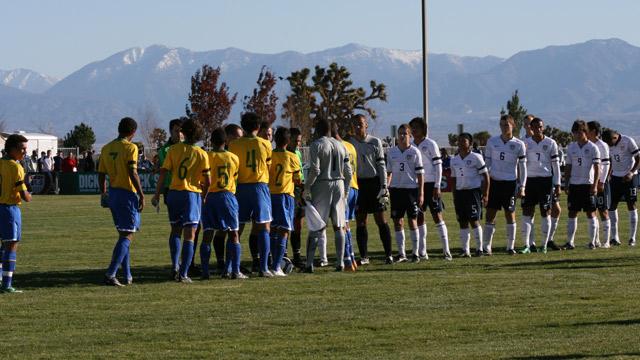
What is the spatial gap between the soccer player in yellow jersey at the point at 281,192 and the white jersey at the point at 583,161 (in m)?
6.51

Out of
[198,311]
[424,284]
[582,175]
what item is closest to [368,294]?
[424,284]

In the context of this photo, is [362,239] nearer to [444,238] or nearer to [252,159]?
[444,238]

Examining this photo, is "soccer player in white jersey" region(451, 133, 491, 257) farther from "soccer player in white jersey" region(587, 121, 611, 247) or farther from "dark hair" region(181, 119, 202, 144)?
"dark hair" region(181, 119, 202, 144)

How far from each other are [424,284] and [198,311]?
11.8 feet

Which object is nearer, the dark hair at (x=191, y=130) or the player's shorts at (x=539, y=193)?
the dark hair at (x=191, y=130)

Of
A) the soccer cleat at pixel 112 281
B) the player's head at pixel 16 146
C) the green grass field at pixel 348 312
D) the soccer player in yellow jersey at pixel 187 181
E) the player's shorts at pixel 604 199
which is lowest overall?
the green grass field at pixel 348 312

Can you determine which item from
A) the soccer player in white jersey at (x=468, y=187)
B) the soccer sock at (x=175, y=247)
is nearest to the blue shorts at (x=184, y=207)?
the soccer sock at (x=175, y=247)

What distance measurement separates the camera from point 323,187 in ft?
61.0

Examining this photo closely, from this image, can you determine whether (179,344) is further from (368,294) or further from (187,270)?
(187,270)

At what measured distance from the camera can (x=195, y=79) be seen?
115000mm

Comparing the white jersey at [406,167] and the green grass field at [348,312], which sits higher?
A: the white jersey at [406,167]

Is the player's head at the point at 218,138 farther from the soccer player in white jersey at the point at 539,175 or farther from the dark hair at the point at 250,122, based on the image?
the soccer player in white jersey at the point at 539,175

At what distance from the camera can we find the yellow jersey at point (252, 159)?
58.6 feet

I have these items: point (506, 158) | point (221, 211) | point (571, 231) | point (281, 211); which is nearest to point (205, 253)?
point (221, 211)
